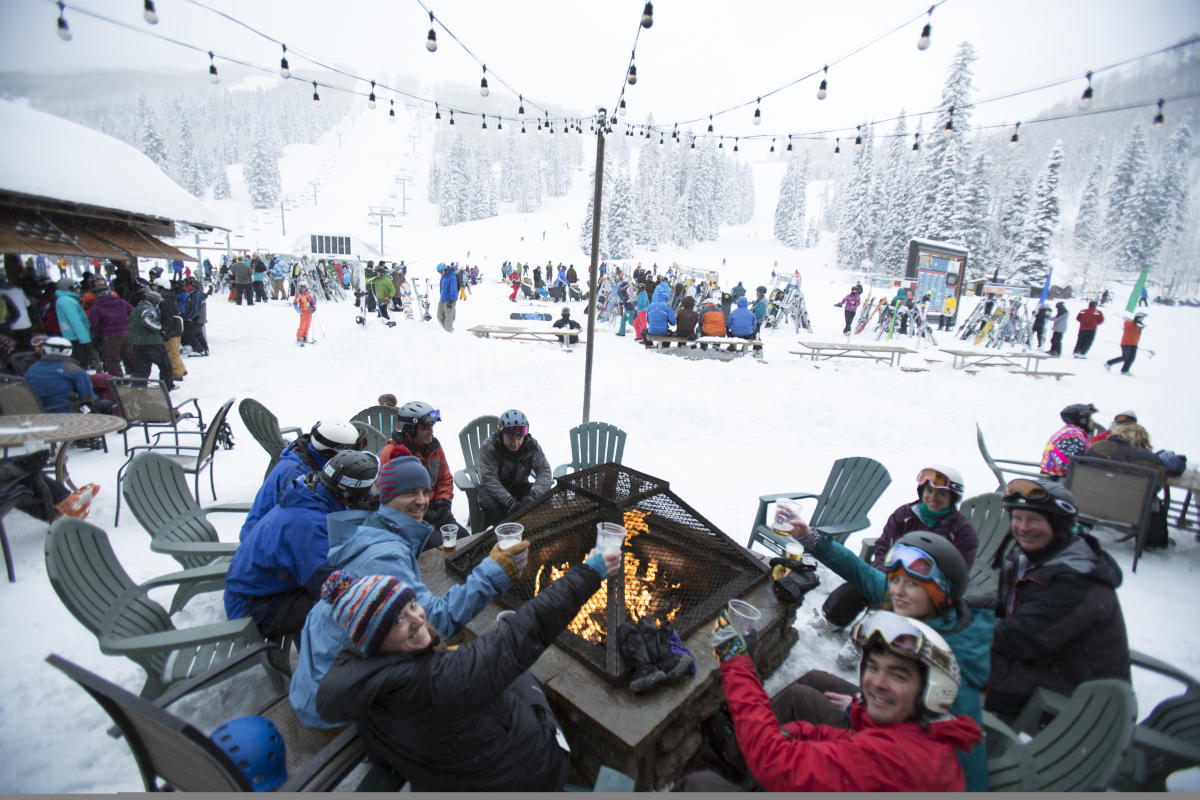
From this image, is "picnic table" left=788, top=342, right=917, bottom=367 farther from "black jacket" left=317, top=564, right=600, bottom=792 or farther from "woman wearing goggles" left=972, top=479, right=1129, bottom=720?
"black jacket" left=317, top=564, right=600, bottom=792

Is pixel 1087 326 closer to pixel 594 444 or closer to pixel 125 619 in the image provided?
pixel 594 444

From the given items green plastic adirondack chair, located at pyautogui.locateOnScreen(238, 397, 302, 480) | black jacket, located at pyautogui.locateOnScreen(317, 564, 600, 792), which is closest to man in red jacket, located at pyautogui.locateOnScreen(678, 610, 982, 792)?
black jacket, located at pyautogui.locateOnScreen(317, 564, 600, 792)

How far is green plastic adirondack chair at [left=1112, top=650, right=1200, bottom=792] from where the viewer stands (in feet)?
6.20

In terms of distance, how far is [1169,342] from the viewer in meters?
17.3

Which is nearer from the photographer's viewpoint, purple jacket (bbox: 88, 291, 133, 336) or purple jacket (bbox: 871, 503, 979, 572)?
purple jacket (bbox: 871, 503, 979, 572)

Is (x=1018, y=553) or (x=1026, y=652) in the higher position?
(x=1018, y=553)

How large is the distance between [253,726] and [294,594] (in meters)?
0.97

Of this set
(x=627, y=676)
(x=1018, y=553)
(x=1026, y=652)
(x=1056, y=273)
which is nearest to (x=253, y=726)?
(x=627, y=676)

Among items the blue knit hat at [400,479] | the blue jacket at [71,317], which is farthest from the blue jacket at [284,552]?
the blue jacket at [71,317]

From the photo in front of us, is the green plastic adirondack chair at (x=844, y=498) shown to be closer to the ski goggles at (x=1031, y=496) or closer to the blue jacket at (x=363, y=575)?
the ski goggles at (x=1031, y=496)

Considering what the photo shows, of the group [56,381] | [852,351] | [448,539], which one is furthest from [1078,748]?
[852,351]

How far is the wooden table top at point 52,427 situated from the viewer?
386cm

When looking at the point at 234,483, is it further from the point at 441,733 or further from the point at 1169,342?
the point at 1169,342

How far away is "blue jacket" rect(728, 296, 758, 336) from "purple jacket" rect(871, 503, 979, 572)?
33.8 ft
